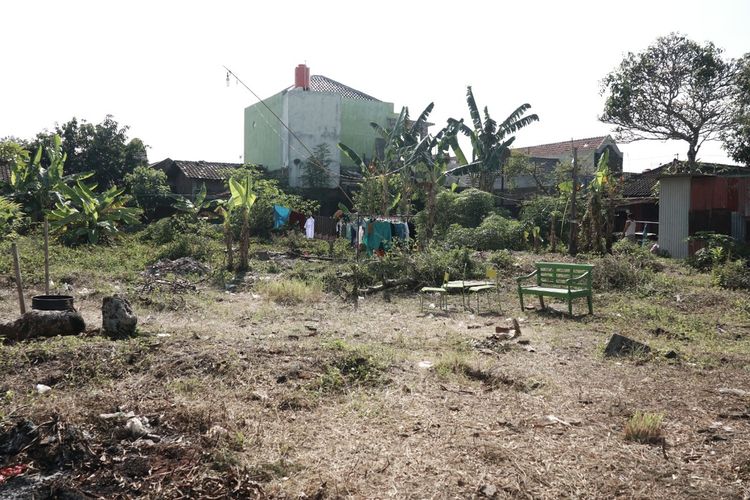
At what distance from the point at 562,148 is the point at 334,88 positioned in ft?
45.4

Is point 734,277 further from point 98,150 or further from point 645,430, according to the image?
point 98,150

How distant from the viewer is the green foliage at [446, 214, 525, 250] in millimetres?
17141

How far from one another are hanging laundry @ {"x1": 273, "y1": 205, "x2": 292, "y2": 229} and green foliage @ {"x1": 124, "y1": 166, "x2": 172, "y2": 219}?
20.1ft

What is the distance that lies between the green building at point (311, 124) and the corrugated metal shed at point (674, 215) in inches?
595

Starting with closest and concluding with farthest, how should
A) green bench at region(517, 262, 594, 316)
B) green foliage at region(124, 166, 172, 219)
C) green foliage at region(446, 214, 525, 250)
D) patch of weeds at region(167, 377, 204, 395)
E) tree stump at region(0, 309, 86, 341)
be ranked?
patch of weeds at region(167, 377, 204, 395), tree stump at region(0, 309, 86, 341), green bench at region(517, 262, 594, 316), green foliage at region(446, 214, 525, 250), green foliage at region(124, 166, 172, 219)

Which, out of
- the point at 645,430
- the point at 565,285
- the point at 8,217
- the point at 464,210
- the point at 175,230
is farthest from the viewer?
the point at 464,210

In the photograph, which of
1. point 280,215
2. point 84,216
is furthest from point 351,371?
point 280,215

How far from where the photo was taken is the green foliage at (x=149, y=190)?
25.8 m

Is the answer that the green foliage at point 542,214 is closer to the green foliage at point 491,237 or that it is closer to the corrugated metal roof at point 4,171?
the green foliage at point 491,237

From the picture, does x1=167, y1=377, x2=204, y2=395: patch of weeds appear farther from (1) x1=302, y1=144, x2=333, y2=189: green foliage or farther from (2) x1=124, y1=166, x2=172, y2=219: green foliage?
(1) x1=302, y1=144, x2=333, y2=189: green foliage

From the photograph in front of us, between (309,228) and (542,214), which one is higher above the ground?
(542,214)

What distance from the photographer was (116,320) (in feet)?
22.8

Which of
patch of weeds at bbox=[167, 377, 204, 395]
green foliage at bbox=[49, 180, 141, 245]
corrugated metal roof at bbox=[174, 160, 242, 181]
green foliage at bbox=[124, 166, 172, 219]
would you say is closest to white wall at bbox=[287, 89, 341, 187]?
corrugated metal roof at bbox=[174, 160, 242, 181]

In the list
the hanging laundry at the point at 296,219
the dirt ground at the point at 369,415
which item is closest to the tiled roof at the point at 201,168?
the hanging laundry at the point at 296,219
